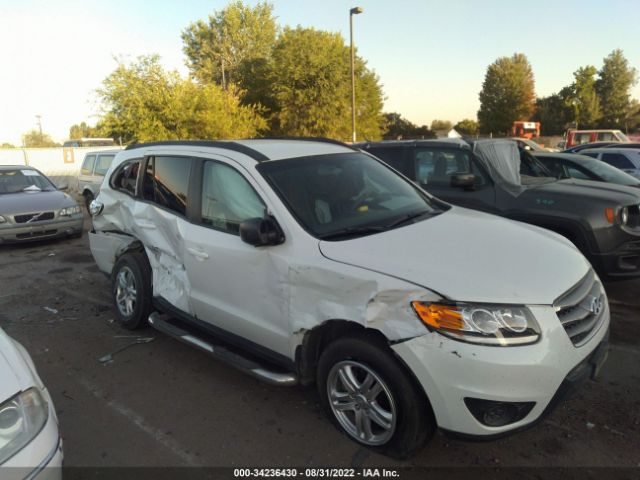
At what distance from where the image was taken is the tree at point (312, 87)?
30.8 m

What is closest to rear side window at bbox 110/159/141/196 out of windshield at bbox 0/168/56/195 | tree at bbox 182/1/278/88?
windshield at bbox 0/168/56/195

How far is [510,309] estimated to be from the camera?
2277 millimetres

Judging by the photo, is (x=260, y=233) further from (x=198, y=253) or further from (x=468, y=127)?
(x=468, y=127)

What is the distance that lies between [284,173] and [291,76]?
2990 cm

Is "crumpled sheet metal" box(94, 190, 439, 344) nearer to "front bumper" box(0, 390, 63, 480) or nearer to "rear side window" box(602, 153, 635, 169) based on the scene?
"front bumper" box(0, 390, 63, 480)

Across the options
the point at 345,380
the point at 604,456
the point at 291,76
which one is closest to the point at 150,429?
the point at 345,380

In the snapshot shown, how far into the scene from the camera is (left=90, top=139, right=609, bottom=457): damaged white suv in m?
2.26

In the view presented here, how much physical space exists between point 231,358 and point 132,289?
1.76 metres

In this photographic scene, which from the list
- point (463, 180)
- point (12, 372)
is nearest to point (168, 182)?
point (12, 372)

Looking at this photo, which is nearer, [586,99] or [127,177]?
[127,177]

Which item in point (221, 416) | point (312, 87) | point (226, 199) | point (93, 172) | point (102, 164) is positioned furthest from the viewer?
point (312, 87)

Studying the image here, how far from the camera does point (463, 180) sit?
5.32 metres

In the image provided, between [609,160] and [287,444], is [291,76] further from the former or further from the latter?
[287,444]

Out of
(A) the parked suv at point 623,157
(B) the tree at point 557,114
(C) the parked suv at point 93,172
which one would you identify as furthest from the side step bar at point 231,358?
(B) the tree at point 557,114
